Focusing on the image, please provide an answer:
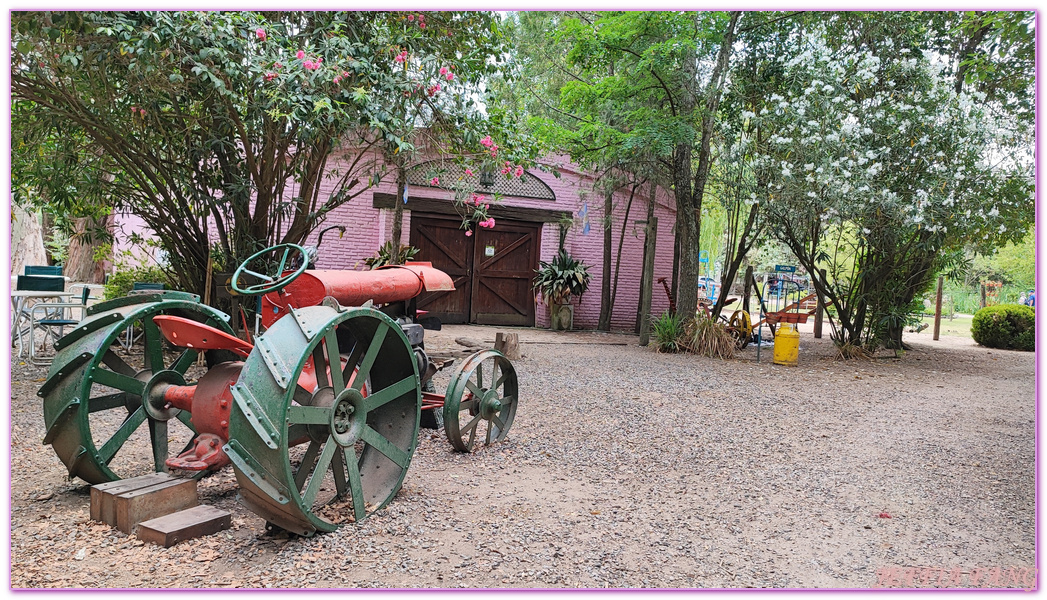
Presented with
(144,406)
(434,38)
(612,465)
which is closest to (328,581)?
(144,406)

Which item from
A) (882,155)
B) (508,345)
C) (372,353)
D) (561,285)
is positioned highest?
(882,155)

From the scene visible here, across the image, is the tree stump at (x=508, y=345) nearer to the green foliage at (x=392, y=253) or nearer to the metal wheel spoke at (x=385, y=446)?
the green foliage at (x=392, y=253)

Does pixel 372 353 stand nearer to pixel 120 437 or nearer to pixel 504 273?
pixel 120 437

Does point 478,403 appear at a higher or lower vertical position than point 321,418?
lower

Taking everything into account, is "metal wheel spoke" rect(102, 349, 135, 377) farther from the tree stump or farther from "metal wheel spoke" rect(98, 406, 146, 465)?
the tree stump

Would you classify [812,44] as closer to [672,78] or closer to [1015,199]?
[672,78]

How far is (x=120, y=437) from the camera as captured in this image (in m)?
3.36

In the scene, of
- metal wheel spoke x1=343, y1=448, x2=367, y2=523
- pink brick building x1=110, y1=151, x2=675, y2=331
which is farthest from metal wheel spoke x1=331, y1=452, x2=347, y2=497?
pink brick building x1=110, y1=151, x2=675, y2=331

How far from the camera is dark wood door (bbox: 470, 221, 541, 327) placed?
43.9 feet

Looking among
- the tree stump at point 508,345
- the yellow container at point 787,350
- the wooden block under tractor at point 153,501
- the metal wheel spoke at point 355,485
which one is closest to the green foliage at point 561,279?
the yellow container at point 787,350

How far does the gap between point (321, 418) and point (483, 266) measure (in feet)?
34.6

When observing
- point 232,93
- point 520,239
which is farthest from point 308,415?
point 520,239

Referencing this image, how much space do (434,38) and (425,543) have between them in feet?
17.9

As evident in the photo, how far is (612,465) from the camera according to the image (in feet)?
14.3
